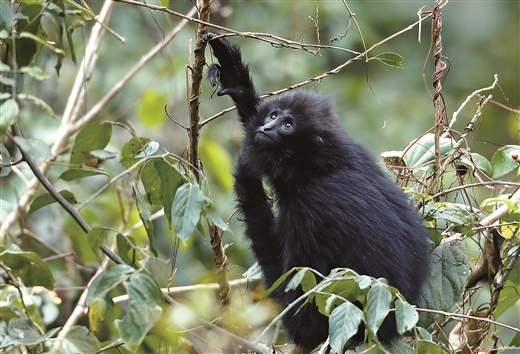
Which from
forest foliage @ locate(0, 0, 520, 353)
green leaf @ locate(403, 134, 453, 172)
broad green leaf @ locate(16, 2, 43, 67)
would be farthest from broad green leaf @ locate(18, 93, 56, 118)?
green leaf @ locate(403, 134, 453, 172)

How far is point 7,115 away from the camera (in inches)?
63.9

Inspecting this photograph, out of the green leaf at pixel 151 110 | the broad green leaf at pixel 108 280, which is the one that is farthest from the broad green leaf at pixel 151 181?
the green leaf at pixel 151 110

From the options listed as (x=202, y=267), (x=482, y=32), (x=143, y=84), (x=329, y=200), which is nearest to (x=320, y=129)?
(x=329, y=200)

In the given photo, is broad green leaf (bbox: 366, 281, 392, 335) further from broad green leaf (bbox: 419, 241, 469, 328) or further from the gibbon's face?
the gibbon's face

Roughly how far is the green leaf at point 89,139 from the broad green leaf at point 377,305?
3.44ft

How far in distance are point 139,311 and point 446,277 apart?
2.04 metres

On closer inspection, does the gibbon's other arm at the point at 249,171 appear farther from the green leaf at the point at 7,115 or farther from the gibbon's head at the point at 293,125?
the green leaf at the point at 7,115

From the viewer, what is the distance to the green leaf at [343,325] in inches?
72.2

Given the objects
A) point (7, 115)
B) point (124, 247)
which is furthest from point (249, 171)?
point (7, 115)

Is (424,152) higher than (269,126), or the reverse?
(269,126)

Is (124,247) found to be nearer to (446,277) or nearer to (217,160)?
(446,277)

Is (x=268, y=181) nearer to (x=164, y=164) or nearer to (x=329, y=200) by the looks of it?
(x=329, y=200)

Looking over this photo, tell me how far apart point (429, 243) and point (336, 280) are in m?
1.46

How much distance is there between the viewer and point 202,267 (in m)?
5.93
